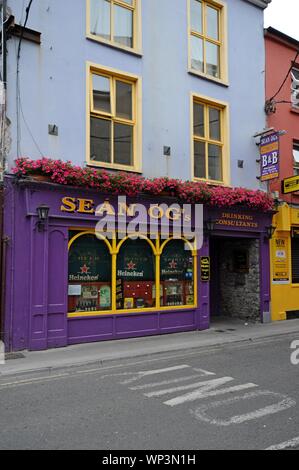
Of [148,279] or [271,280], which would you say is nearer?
[148,279]

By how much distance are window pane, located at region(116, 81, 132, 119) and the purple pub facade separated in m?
2.29

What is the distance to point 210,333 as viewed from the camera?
37.2ft

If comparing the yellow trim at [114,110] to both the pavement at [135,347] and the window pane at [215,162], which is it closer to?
the window pane at [215,162]

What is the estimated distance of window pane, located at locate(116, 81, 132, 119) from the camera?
10.9 m

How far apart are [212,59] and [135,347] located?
28.7 feet

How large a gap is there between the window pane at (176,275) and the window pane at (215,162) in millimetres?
2422

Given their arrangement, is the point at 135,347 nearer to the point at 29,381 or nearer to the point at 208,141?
the point at 29,381

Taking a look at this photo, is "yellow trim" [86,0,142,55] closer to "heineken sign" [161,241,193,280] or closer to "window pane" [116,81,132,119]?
"window pane" [116,81,132,119]

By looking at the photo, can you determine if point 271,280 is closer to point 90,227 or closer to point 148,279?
point 148,279

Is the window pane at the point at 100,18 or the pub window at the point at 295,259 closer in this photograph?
the window pane at the point at 100,18

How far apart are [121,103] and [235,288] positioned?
6925mm

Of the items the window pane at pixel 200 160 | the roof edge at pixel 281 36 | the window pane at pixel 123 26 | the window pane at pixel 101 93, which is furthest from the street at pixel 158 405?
the roof edge at pixel 281 36

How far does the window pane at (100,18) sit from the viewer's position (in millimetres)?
10547
